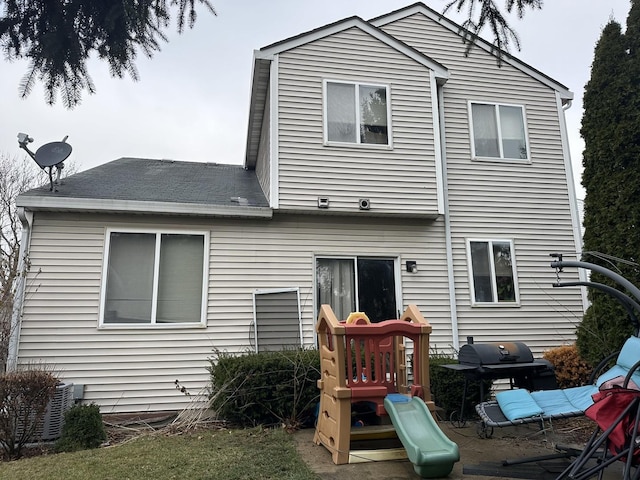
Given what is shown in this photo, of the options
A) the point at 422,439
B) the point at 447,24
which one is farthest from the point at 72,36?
the point at 447,24

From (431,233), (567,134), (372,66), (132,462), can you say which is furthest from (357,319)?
(567,134)

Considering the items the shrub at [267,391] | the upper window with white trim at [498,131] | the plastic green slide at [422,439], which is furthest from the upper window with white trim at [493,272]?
the plastic green slide at [422,439]

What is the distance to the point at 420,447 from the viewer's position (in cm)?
355

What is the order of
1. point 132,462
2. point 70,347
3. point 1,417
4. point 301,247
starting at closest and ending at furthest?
point 132,462
point 1,417
point 70,347
point 301,247

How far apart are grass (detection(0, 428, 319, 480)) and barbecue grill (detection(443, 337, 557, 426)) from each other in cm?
211

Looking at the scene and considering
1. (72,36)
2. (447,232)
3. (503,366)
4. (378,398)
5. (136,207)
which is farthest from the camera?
(447,232)

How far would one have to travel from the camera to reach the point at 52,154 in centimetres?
667

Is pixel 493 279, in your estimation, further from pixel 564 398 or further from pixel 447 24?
pixel 447 24

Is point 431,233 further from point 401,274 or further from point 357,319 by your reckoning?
point 357,319

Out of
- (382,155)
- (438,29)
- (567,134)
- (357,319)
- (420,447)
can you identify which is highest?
(438,29)

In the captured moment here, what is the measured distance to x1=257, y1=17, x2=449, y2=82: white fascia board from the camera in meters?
7.35

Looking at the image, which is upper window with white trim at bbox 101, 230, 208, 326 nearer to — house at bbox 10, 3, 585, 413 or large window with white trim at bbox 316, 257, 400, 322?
house at bbox 10, 3, 585, 413

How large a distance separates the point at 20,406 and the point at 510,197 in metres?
7.92

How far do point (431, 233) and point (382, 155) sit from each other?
5.18 ft
